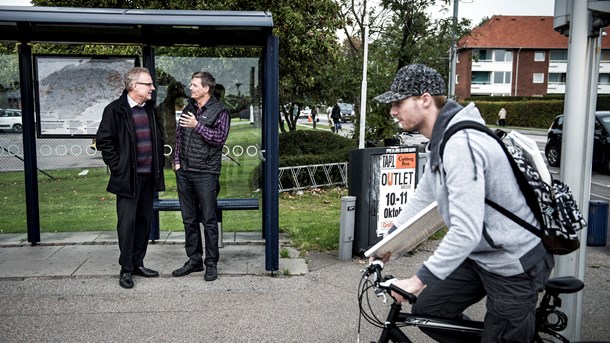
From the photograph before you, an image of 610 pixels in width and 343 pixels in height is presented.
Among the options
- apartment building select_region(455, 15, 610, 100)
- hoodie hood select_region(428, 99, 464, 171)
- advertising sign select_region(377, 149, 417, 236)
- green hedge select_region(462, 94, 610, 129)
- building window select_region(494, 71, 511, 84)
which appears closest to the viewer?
hoodie hood select_region(428, 99, 464, 171)

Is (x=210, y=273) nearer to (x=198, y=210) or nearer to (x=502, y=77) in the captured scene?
(x=198, y=210)

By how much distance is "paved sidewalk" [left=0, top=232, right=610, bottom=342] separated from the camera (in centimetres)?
480

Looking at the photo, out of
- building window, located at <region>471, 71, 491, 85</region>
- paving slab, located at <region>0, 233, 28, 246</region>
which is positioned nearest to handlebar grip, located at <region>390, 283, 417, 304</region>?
paving slab, located at <region>0, 233, 28, 246</region>

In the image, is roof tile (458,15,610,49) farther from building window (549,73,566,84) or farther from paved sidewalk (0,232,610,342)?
paved sidewalk (0,232,610,342)

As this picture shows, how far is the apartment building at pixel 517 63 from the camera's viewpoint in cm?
6850

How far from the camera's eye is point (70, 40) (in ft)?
23.8

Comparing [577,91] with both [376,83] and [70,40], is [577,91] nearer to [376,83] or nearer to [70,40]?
[70,40]

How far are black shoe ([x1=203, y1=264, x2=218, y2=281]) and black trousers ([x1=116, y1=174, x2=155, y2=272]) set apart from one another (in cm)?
69

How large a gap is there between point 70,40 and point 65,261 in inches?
104

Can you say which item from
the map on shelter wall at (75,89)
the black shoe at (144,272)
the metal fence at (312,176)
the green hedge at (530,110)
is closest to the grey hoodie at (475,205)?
the black shoe at (144,272)

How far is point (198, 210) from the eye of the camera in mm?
6270

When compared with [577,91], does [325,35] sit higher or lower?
higher

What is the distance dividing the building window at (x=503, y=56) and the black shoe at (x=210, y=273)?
69037mm

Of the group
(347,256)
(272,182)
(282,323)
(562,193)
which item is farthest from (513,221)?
(347,256)
